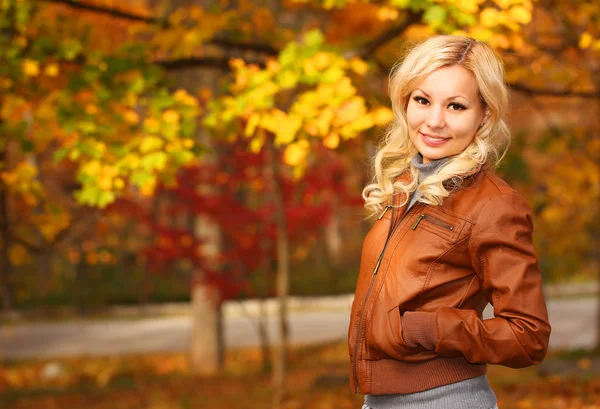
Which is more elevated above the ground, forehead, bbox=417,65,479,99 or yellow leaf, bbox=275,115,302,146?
yellow leaf, bbox=275,115,302,146

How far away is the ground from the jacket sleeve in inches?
199

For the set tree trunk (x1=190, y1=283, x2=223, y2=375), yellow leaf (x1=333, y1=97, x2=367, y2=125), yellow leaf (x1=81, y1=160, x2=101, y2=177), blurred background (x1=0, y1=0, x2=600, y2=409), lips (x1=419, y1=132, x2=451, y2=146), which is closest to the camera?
lips (x1=419, y1=132, x2=451, y2=146)

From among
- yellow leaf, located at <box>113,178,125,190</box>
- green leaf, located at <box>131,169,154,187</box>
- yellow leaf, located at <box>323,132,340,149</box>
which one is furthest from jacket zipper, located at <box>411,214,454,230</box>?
yellow leaf, located at <box>113,178,125,190</box>

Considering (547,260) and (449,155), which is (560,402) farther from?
(547,260)

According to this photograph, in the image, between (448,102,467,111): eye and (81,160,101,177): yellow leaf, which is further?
(81,160,101,177): yellow leaf

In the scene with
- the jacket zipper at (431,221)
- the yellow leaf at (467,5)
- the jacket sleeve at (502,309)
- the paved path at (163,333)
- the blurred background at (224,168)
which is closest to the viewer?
the jacket sleeve at (502,309)

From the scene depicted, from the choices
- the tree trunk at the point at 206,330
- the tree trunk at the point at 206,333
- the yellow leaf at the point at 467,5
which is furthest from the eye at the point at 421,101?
the tree trunk at the point at 206,333

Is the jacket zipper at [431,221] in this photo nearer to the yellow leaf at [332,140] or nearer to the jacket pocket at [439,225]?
the jacket pocket at [439,225]

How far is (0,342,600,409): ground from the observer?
24.1 feet

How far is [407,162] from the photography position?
7.05 ft

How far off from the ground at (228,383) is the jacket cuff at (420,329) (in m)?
5.05

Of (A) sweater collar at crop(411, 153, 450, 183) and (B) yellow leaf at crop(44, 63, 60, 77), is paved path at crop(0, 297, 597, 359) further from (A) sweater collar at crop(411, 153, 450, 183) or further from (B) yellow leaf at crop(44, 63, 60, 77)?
(A) sweater collar at crop(411, 153, 450, 183)

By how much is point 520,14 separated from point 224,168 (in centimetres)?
537

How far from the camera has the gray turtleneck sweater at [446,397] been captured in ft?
6.33
